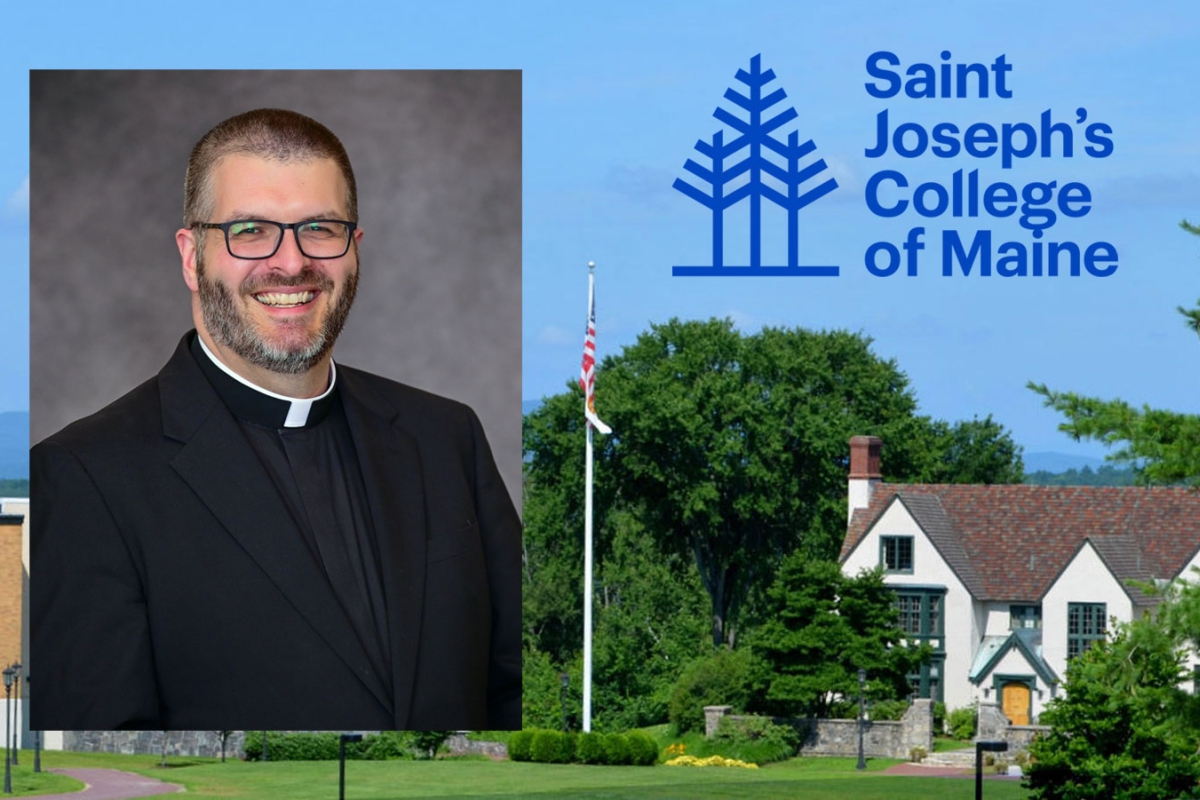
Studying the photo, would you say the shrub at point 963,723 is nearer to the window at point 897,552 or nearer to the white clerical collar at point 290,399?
the window at point 897,552

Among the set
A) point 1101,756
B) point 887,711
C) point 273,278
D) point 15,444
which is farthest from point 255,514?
point 887,711

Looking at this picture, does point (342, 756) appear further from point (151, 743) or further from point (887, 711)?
point (887, 711)

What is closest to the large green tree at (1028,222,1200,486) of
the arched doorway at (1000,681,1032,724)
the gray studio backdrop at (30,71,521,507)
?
the gray studio backdrop at (30,71,521,507)

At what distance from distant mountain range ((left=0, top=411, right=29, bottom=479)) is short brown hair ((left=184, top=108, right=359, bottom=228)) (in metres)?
2.74

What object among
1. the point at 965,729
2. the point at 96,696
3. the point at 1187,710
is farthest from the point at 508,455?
the point at 965,729

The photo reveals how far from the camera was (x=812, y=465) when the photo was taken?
6006cm

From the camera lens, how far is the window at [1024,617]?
50406mm

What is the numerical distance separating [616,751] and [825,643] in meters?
6.15

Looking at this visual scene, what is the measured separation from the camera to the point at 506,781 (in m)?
37.2

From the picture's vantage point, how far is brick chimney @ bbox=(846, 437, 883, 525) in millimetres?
54406

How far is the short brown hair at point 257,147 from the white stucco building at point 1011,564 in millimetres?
32567

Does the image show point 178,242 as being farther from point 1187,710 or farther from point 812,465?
point 812,465

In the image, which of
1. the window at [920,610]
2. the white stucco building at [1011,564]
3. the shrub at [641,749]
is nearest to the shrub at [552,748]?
the shrub at [641,749]

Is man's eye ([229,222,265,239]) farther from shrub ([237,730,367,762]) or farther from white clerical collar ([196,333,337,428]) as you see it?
shrub ([237,730,367,762])
